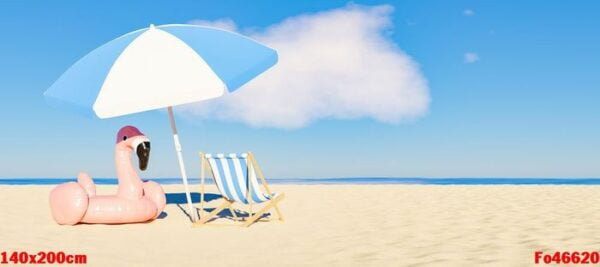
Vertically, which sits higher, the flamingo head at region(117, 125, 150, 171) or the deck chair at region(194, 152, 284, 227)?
the flamingo head at region(117, 125, 150, 171)

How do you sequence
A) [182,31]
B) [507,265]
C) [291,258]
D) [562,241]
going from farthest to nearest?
1. [182,31]
2. [562,241]
3. [291,258]
4. [507,265]

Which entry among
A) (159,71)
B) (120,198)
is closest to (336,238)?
(159,71)

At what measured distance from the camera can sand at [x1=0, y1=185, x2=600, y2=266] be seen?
4426 millimetres

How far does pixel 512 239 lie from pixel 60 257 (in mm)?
3798

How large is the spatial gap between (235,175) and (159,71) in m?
1.41

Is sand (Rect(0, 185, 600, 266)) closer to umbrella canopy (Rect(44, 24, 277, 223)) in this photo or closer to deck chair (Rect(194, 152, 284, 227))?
deck chair (Rect(194, 152, 284, 227))

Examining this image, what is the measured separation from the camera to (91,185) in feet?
22.5

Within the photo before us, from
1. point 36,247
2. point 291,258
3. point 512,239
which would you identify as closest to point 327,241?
point 291,258

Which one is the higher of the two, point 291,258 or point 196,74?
point 196,74

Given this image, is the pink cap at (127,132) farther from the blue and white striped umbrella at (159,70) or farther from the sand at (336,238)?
the sand at (336,238)

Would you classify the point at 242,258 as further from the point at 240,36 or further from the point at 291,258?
the point at 240,36

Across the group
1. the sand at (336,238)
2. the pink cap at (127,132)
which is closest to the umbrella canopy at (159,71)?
the pink cap at (127,132)

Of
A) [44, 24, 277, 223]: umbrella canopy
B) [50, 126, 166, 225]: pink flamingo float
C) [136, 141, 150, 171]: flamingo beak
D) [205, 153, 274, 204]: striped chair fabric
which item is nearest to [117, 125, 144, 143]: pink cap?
[50, 126, 166, 225]: pink flamingo float

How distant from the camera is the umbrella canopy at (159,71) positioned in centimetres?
603
